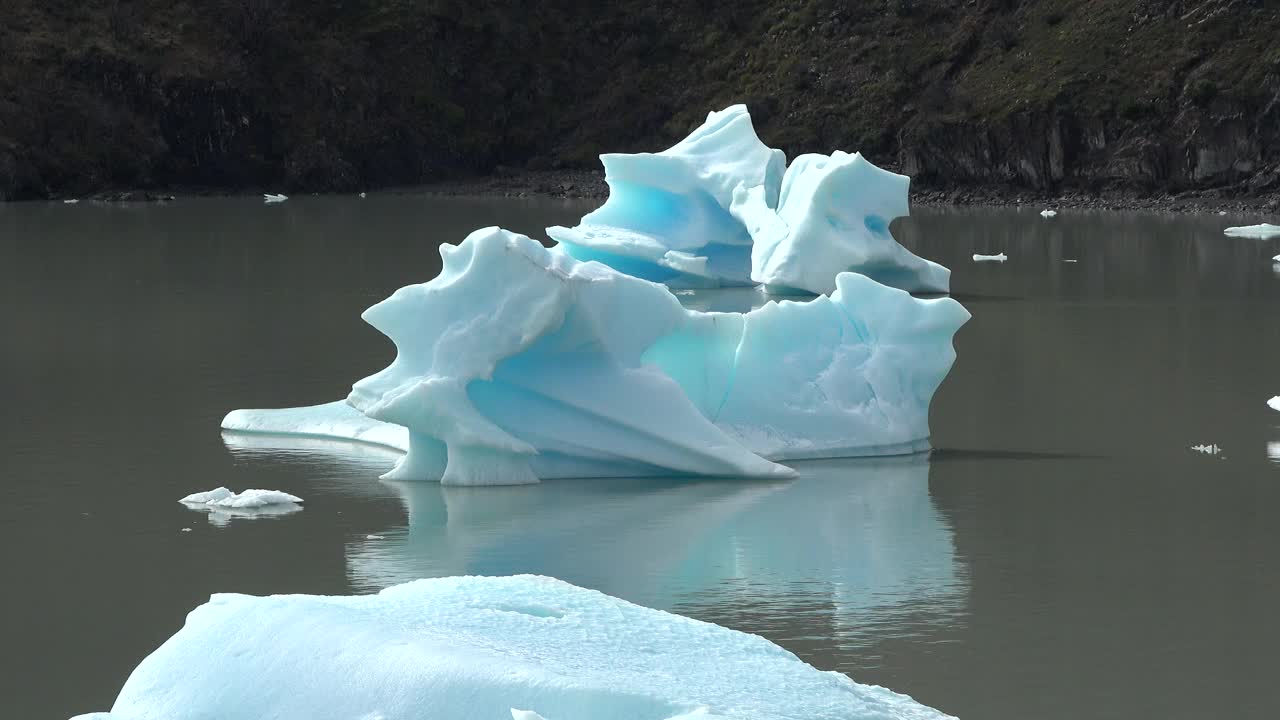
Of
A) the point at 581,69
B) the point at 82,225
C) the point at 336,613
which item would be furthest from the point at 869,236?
the point at 581,69

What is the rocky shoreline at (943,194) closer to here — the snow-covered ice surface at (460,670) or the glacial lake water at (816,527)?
the glacial lake water at (816,527)

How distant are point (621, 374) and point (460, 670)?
5.38 m

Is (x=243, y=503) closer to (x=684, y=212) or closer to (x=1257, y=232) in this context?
(x=684, y=212)

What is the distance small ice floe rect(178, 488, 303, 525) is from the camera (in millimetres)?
9922

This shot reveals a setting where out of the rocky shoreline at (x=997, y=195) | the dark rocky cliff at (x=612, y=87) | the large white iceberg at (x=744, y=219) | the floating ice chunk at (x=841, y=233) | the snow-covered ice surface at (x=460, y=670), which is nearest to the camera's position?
the snow-covered ice surface at (x=460, y=670)

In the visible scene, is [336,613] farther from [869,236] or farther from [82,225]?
[82,225]

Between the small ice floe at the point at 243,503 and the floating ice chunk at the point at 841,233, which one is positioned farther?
the floating ice chunk at the point at 841,233

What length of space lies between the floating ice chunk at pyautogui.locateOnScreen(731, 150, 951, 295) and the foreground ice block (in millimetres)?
1294

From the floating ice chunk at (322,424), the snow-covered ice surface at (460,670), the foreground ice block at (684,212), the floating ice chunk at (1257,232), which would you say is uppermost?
the foreground ice block at (684,212)

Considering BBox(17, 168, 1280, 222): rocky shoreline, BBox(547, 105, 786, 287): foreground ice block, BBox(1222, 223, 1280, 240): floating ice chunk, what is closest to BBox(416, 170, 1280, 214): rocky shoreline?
BBox(17, 168, 1280, 222): rocky shoreline

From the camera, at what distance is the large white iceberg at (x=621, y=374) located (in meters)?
10.1

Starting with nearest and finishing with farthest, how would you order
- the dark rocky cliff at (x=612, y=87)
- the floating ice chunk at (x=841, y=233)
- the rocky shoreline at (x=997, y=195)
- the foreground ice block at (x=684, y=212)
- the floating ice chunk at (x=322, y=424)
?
1. the floating ice chunk at (x=322, y=424)
2. the floating ice chunk at (x=841, y=233)
3. the foreground ice block at (x=684, y=212)
4. the rocky shoreline at (x=997, y=195)
5. the dark rocky cliff at (x=612, y=87)

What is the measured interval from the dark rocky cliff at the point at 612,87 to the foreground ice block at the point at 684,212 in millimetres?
22050

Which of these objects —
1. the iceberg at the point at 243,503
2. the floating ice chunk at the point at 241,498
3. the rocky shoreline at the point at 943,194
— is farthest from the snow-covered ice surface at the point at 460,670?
the rocky shoreline at the point at 943,194
